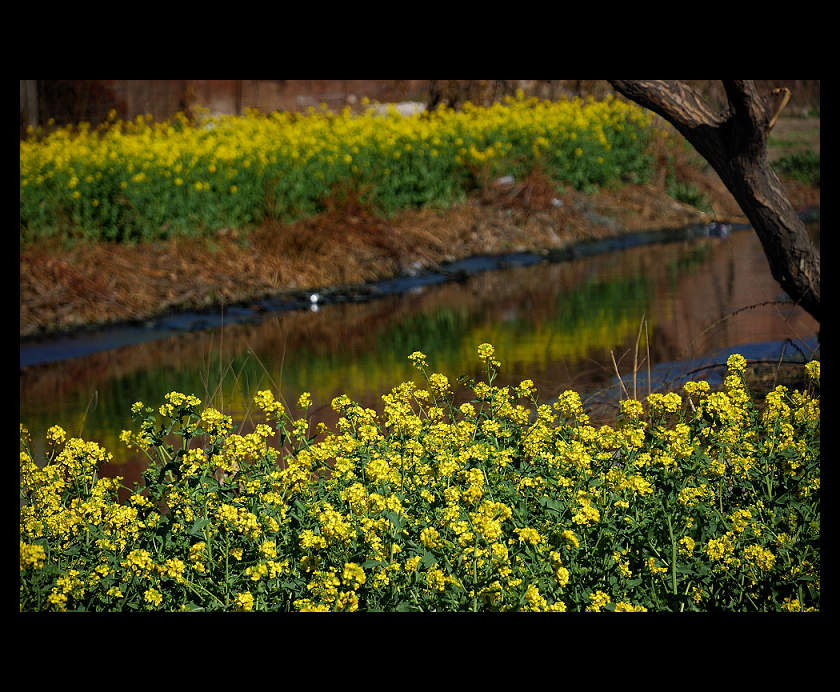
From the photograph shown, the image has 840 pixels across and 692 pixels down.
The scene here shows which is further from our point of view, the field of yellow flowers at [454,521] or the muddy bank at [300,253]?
the muddy bank at [300,253]

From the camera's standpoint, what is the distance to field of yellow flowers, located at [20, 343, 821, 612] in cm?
331

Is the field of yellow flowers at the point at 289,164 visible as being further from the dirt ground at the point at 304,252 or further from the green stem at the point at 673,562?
the green stem at the point at 673,562

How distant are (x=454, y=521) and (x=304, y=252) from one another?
7.97 metres

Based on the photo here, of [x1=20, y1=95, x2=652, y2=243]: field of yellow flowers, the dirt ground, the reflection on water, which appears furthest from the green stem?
[x1=20, y1=95, x2=652, y2=243]: field of yellow flowers

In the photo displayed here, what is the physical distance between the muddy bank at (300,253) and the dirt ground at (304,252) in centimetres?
1

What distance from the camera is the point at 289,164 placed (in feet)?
37.8

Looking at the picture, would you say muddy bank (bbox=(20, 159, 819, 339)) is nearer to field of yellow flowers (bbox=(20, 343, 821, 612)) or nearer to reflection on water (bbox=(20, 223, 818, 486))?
reflection on water (bbox=(20, 223, 818, 486))

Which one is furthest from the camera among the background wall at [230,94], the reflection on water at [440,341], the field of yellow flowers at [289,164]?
the background wall at [230,94]

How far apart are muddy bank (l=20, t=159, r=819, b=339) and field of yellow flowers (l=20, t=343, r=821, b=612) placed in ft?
17.5

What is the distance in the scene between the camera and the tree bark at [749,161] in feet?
20.6

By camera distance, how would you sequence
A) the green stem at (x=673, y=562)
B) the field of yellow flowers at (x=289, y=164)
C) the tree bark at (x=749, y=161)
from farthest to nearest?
the field of yellow flowers at (x=289, y=164)
the tree bark at (x=749, y=161)
the green stem at (x=673, y=562)

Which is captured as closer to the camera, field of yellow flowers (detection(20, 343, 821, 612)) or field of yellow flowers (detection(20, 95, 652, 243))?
field of yellow flowers (detection(20, 343, 821, 612))

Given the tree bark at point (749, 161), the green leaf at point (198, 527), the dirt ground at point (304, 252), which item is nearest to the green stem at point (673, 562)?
the green leaf at point (198, 527)
